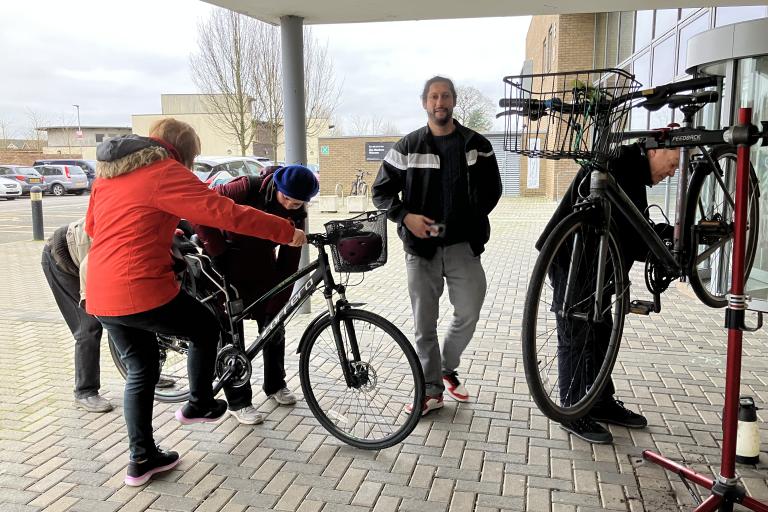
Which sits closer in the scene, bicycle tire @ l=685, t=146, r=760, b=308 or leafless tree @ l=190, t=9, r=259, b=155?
bicycle tire @ l=685, t=146, r=760, b=308

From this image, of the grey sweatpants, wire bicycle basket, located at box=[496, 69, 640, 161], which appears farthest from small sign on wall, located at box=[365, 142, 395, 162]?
wire bicycle basket, located at box=[496, 69, 640, 161]

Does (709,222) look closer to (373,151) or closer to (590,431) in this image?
(590,431)

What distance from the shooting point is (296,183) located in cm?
348

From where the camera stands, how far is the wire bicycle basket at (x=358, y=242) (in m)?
3.19

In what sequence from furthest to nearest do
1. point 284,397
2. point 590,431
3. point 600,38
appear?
point 600,38 < point 284,397 < point 590,431

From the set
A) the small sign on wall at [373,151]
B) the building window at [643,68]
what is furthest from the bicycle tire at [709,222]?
the small sign on wall at [373,151]

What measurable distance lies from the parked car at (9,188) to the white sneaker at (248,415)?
2943 centimetres

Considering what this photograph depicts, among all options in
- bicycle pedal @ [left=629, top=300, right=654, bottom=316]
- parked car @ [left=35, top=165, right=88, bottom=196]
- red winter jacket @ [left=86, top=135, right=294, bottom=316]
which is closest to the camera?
red winter jacket @ [left=86, top=135, right=294, bottom=316]

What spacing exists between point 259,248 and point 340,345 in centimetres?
84

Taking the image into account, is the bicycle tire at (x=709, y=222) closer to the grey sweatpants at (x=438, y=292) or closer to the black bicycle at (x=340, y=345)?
the grey sweatpants at (x=438, y=292)

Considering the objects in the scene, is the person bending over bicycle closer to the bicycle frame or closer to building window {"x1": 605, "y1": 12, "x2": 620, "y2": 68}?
the bicycle frame

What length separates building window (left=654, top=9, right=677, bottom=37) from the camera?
10438 millimetres

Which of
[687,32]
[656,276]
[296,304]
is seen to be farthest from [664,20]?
[296,304]

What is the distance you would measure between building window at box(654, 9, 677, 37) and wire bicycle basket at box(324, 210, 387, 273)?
30.8ft
